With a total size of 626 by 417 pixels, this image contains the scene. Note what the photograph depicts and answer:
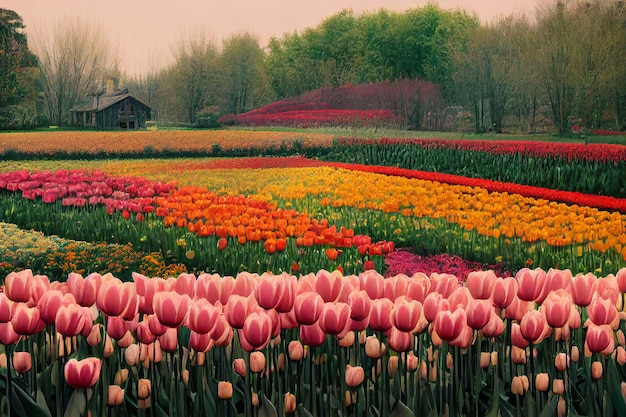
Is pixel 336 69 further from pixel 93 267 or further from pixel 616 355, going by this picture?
pixel 616 355

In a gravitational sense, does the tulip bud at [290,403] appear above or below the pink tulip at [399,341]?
below

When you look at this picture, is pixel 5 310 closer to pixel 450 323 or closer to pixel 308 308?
pixel 308 308

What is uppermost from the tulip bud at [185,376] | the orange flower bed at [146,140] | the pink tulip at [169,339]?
the orange flower bed at [146,140]

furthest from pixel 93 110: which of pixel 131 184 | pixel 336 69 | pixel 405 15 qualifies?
pixel 405 15

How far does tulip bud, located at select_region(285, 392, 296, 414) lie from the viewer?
2078mm

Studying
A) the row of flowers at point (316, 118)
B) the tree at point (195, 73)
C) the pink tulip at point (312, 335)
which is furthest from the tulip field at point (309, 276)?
the tree at point (195, 73)

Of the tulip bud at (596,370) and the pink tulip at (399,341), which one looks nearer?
the pink tulip at (399,341)

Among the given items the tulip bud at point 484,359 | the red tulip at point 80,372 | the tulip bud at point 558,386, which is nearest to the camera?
the red tulip at point 80,372

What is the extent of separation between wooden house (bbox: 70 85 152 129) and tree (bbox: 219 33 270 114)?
0.63 meters

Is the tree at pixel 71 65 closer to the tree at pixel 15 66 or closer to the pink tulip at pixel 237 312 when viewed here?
the tree at pixel 15 66

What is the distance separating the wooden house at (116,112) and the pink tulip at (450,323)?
449 centimetres

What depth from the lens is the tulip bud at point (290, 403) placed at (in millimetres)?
2078

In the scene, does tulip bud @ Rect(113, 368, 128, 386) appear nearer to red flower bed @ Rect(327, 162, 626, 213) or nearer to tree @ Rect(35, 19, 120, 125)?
tree @ Rect(35, 19, 120, 125)

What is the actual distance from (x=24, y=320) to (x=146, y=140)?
14.0 feet
